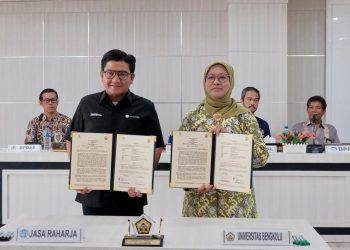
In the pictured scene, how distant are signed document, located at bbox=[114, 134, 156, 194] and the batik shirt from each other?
0.28 m

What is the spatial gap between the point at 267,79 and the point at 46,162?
332 centimetres

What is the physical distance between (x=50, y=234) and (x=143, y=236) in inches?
13.8

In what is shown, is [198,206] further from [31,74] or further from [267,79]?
[31,74]

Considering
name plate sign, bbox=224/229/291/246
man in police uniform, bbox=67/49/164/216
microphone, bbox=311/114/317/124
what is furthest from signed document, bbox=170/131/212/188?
microphone, bbox=311/114/317/124

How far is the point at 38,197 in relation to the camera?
429 cm

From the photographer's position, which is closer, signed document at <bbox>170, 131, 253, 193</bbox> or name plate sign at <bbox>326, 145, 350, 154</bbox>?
signed document at <bbox>170, 131, 253, 193</bbox>

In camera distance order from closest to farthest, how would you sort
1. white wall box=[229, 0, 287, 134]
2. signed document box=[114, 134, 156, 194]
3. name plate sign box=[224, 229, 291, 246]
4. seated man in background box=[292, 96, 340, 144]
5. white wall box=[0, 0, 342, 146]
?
1. name plate sign box=[224, 229, 291, 246]
2. signed document box=[114, 134, 156, 194]
3. seated man in background box=[292, 96, 340, 144]
4. white wall box=[229, 0, 287, 134]
5. white wall box=[0, 0, 342, 146]

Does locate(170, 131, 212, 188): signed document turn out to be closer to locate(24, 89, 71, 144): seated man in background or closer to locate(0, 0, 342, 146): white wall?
locate(24, 89, 71, 144): seated man in background

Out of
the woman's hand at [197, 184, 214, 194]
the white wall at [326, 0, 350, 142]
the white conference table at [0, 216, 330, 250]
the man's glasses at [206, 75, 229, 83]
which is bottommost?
the white conference table at [0, 216, 330, 250]

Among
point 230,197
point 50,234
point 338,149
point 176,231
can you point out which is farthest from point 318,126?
point 50,234

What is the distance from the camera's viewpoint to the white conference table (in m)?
1.74

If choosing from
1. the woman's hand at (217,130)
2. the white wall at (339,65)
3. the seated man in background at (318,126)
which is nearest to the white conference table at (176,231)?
the woman's hand at (217,130)

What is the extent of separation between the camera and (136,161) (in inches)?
84.8

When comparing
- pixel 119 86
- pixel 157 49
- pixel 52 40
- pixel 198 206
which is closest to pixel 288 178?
pixel 198 206
